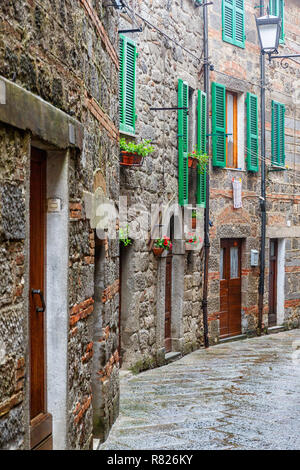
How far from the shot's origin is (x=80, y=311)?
14.1 ft

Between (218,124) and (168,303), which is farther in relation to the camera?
(218,124)

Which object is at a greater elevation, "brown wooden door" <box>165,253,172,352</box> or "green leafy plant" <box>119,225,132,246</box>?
"green leafy plant" <box>119,225,132,246</box>

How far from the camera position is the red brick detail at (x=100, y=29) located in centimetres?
454

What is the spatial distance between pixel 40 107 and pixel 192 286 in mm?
7707

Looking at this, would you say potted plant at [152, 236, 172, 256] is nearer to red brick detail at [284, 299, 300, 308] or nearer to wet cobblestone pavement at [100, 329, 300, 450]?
wet cobblestone pavement at [100, 329, 300, 450]

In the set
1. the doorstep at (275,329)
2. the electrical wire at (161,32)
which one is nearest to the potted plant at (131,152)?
the electrical wire at (161,32)

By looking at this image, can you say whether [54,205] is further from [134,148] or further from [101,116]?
[134,148]

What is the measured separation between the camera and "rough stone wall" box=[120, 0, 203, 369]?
8602mm

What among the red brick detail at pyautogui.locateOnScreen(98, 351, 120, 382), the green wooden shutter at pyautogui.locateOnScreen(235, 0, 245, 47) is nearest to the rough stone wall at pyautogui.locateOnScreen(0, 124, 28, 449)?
the red brick detail at pyautogui.locateOnScreen(98, 351, 120, 382)

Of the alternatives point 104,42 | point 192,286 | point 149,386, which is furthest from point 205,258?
point 104,42

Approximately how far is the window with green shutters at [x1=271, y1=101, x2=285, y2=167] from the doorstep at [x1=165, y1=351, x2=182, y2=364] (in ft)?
15.8

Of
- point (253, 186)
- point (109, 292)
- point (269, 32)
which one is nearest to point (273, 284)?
point (253, 186)

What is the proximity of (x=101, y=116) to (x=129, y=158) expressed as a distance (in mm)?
2979
